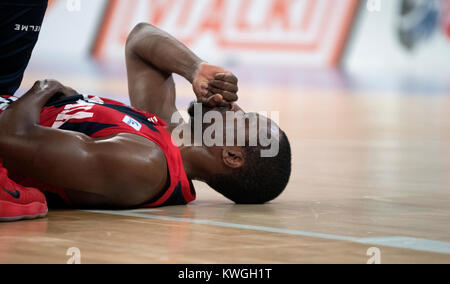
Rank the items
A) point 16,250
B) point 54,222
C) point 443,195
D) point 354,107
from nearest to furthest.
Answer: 1. point 16,250
2. point 54,222
3. point 443,195
4. point 354,107

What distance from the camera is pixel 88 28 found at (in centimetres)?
2062

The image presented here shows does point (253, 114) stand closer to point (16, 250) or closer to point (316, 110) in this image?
point (16, 250)

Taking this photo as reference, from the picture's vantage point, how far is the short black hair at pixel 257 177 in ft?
14.9

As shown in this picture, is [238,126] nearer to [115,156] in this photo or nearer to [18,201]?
[115,156]

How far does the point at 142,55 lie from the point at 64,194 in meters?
1.44

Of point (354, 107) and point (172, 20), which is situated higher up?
point (172, 20)

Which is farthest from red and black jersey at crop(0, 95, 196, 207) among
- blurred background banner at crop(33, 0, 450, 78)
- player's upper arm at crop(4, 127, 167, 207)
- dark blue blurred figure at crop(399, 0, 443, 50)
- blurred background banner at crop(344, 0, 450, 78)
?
dark blue blurred figure at crop(399, 0, 443, 50)

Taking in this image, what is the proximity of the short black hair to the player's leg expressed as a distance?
3.40 ft

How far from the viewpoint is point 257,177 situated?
4.60 meters

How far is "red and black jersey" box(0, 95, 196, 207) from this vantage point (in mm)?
4344

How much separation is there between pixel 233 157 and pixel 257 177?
178mm

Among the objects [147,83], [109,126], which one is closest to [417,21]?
[147,83]

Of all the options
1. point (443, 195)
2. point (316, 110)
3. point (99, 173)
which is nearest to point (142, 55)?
point (99, 173)
